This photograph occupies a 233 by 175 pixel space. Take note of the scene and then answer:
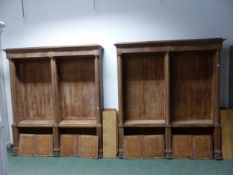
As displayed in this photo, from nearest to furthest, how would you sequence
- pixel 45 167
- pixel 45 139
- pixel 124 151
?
pixel 45 167 → pixel 124 151 → pixel 45 139

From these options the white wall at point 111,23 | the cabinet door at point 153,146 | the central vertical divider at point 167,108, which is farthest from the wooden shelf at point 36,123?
the central vertical divider at point 167,108

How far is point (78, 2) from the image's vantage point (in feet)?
13.5

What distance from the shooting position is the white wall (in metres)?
3.86

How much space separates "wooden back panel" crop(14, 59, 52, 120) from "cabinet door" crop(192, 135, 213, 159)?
2.65 m

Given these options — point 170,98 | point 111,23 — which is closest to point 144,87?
point 170,98

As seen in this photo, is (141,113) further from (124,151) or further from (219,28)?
(219,28)

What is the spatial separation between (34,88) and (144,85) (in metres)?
2.06

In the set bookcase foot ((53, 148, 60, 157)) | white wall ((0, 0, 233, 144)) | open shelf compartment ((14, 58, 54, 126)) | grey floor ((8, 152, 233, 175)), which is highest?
white wall ((0, 0, 233, 144))

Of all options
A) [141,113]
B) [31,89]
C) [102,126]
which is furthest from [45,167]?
[141,113]

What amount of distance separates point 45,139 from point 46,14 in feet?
7.56

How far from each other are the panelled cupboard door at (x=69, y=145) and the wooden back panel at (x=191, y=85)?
1.78m

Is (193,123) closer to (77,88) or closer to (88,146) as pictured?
(88,146)

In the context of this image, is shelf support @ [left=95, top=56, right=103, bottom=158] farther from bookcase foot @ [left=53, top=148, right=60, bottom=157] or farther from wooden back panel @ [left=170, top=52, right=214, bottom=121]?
wooden back panel @ [left=170, top=52, right=214, bottom=121]

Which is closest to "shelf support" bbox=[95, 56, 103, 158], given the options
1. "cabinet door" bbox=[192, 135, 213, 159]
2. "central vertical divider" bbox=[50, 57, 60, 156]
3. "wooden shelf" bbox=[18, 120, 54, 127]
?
"central vertical divider" bbox=[50, 57, 60, 156]
